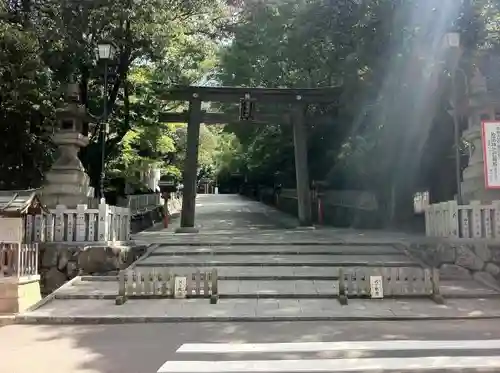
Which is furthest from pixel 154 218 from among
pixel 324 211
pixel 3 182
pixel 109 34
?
pixel 109 34

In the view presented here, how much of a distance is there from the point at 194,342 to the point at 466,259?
7949 millimetres

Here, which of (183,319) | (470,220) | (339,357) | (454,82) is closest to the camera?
(339,357)

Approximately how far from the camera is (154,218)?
1120 inches

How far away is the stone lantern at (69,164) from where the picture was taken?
46.1ft

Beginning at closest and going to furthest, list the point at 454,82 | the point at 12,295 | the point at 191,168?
1. the point at 12,295
2. the point at 454,82
3. the point at 191,168

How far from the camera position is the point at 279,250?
573 inches

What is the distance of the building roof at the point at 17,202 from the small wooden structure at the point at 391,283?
6.33m

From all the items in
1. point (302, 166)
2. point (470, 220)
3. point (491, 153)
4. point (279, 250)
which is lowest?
point (279, 250)

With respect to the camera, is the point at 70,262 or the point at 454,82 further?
the point at 454,82

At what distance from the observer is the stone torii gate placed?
68.0ft

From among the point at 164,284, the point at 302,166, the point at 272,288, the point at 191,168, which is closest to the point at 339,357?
the point at 272,288

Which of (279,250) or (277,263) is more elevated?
(279,250)

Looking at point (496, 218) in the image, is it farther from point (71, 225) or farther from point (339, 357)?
point (71, 225)

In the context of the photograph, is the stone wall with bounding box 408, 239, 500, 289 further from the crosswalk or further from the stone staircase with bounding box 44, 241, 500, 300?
the crosswalk
